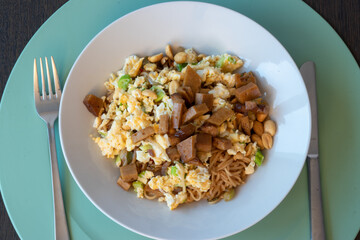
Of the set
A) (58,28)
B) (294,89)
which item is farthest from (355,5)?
(58,28)

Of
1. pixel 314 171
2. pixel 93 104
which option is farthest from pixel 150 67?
pixel 314 171

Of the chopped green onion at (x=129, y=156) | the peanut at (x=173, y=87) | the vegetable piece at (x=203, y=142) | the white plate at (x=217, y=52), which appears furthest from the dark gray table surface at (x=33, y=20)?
the vegetable piece at (x=203, y=142)

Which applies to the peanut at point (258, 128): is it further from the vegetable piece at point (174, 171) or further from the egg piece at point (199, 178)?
the vegetable piece at point (174, 171)

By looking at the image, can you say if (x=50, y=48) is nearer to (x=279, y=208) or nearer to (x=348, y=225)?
(x=279, y=208)

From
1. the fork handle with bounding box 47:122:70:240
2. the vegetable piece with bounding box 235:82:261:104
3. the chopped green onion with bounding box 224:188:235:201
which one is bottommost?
the fork handle with bounding box 47:122:70:240

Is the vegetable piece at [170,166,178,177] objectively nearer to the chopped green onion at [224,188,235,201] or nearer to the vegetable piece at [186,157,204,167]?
the vegetable piece at [186,157,204,167]

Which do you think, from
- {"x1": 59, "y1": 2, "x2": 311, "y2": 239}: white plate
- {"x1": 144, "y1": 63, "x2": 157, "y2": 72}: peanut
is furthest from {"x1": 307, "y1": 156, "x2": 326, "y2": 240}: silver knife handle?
{"x1": 144, "y1": 63, "x2": 157, "y2": 72}: peanut
